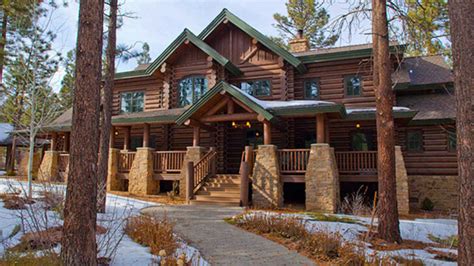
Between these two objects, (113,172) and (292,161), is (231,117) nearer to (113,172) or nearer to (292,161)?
(292,161)

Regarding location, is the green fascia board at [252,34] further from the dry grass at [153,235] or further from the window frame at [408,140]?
the dry grass at [153,235]

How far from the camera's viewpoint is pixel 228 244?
7105mm

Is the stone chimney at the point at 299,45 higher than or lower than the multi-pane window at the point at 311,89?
higher

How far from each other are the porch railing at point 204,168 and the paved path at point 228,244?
448cm

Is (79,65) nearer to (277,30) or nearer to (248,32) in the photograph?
(248,32)

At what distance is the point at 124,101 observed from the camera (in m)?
20.9

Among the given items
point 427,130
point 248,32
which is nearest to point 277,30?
point 248,32

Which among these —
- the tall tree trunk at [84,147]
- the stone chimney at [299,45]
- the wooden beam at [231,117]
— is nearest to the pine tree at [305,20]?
the stone chimney at [299,45]

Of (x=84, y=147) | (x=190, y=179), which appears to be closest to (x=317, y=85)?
(x=190, y=179)

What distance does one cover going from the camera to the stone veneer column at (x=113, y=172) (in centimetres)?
1708

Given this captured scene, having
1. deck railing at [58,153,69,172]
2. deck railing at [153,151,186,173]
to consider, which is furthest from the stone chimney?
deck railing at [58,153,69,172]

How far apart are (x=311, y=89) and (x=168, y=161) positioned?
821 centimetres

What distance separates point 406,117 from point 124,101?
15752 mm

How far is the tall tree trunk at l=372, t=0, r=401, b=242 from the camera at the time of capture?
8.29 meters
